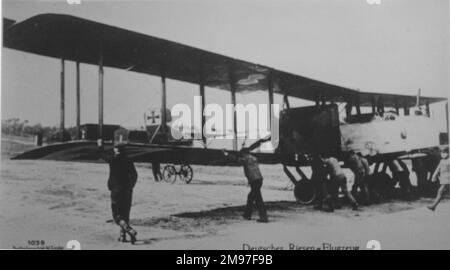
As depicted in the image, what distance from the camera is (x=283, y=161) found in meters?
6.12

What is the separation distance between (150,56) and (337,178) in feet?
9.47

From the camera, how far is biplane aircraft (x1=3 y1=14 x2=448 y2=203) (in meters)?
4.55

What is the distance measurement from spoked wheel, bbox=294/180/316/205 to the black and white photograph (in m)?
0.02

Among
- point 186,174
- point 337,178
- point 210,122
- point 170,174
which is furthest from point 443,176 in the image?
point 170,174

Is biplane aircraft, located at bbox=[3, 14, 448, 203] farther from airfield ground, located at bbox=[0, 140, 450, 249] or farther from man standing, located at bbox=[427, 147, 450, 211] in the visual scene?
airfield ground, located at bbox=[0, 140, 450, 249]

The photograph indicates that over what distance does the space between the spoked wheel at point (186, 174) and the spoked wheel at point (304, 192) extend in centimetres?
146

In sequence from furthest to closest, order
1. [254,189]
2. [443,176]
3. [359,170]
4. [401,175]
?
[401,175], [359,170], [443,176], [254,189]

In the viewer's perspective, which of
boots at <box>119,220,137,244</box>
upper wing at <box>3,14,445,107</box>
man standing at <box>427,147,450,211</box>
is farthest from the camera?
man standing at <box>427,147,450,211</box>

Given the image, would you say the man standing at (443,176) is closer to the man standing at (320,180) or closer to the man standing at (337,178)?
the man standing at (337,178)

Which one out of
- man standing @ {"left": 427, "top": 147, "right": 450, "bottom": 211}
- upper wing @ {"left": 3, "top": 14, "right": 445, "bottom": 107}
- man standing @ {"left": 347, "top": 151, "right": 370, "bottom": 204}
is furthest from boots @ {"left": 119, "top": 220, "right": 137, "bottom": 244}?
man standing @ {"left": 427, "top": 147, "right": 450, "bottom": 211}

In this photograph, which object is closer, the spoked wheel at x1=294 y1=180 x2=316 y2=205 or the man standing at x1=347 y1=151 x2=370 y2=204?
the spoked wheel at x1=294 y1=180 x2=316 y2=205

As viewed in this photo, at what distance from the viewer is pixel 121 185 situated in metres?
4.98

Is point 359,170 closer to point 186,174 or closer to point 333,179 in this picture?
point 333,179

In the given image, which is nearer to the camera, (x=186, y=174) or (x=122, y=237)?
(x=122, y=237)
